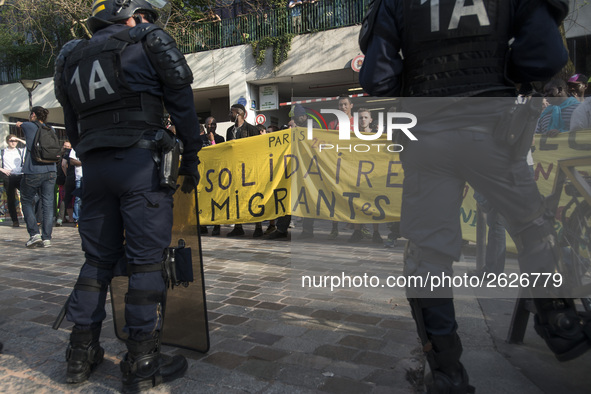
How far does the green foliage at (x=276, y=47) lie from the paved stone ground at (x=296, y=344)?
45.2 feet

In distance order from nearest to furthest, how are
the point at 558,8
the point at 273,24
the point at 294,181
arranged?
the point at 558,8 < the point at 294,181 < the point at 273,24

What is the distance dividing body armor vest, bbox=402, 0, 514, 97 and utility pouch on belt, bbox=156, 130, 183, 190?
1.25 metres

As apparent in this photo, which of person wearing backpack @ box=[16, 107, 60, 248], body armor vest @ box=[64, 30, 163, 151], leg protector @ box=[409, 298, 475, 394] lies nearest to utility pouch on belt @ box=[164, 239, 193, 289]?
body armor vest @ box=[64, 30, 163, 151]

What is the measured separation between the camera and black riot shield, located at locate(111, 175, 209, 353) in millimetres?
2496

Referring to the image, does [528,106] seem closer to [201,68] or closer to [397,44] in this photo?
[397,44]

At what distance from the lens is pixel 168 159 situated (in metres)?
2.31

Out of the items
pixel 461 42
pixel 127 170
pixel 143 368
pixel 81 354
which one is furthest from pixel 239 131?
pixel 461 42

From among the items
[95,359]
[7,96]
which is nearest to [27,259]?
[95,359]

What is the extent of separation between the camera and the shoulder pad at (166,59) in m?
2.25

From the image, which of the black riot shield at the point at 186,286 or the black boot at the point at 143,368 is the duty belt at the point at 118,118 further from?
the black boot at the point at 143,368

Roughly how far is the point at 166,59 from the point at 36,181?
19.3 feet

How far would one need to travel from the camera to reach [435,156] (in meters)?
1.91

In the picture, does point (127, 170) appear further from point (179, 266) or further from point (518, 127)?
point (518, 127)

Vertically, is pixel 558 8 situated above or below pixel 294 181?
above
